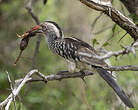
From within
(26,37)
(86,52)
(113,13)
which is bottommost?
(86,52)

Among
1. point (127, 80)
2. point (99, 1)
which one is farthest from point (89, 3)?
point (127, 80)

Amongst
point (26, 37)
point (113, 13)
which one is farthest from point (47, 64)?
point (113, 13)

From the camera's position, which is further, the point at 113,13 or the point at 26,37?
the point at 26,37

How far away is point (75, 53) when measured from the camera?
2.77 metres

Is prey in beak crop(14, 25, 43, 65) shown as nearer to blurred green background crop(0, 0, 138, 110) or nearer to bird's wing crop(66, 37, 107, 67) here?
bird's wing crop(66, 37, 107, 67)

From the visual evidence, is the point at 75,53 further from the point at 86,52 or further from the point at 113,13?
the point at 113,13

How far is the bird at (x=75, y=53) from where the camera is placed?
2.62 m

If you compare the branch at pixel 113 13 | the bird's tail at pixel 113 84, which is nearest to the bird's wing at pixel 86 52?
the bird's tail at pixel 113 84

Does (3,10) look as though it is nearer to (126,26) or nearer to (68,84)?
(68,84)

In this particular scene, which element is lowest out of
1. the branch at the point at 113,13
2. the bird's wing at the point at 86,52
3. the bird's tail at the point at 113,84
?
the bird's tail at the point at 113,84

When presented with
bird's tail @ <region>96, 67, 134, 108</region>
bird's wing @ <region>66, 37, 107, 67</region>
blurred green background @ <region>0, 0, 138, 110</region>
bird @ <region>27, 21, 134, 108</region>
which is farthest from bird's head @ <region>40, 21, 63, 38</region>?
blurred green background @ <region>0, 0, 138, 110</region>

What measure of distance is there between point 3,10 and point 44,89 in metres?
1.65

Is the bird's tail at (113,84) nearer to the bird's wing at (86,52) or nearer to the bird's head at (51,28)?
the bird's wing at (86,52)

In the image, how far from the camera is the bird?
8.61 ft
